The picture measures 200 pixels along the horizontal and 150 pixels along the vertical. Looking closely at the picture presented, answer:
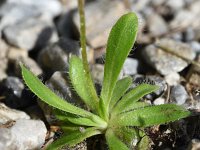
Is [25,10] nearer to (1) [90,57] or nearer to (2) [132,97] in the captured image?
(1) [90,57]

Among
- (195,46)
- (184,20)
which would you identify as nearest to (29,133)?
(195,46)

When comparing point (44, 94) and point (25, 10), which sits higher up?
point (44, 94)

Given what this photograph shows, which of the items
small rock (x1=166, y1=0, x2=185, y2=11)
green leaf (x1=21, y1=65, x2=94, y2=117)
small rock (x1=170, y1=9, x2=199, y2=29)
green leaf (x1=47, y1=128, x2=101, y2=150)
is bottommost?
small rock (x1=170, y1=9, x2=199, y2=29)

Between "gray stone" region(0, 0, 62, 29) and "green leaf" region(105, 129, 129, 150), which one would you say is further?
"gray stone" region(0, 0, 62, 29)

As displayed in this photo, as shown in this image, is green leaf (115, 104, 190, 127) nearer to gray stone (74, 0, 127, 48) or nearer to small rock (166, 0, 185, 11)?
gray stone (74, 0, 127, 48)

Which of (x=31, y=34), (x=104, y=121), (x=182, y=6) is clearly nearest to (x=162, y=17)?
(x=182, y=6)

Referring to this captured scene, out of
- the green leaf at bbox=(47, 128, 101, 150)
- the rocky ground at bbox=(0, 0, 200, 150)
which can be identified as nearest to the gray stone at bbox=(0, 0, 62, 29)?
the rocky ground at bbox=(0, 0, 200, 150)

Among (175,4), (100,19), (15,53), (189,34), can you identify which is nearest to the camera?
(15,53)

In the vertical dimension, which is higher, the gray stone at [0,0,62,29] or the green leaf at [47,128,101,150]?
the gray stone at [0,0,62,29]
